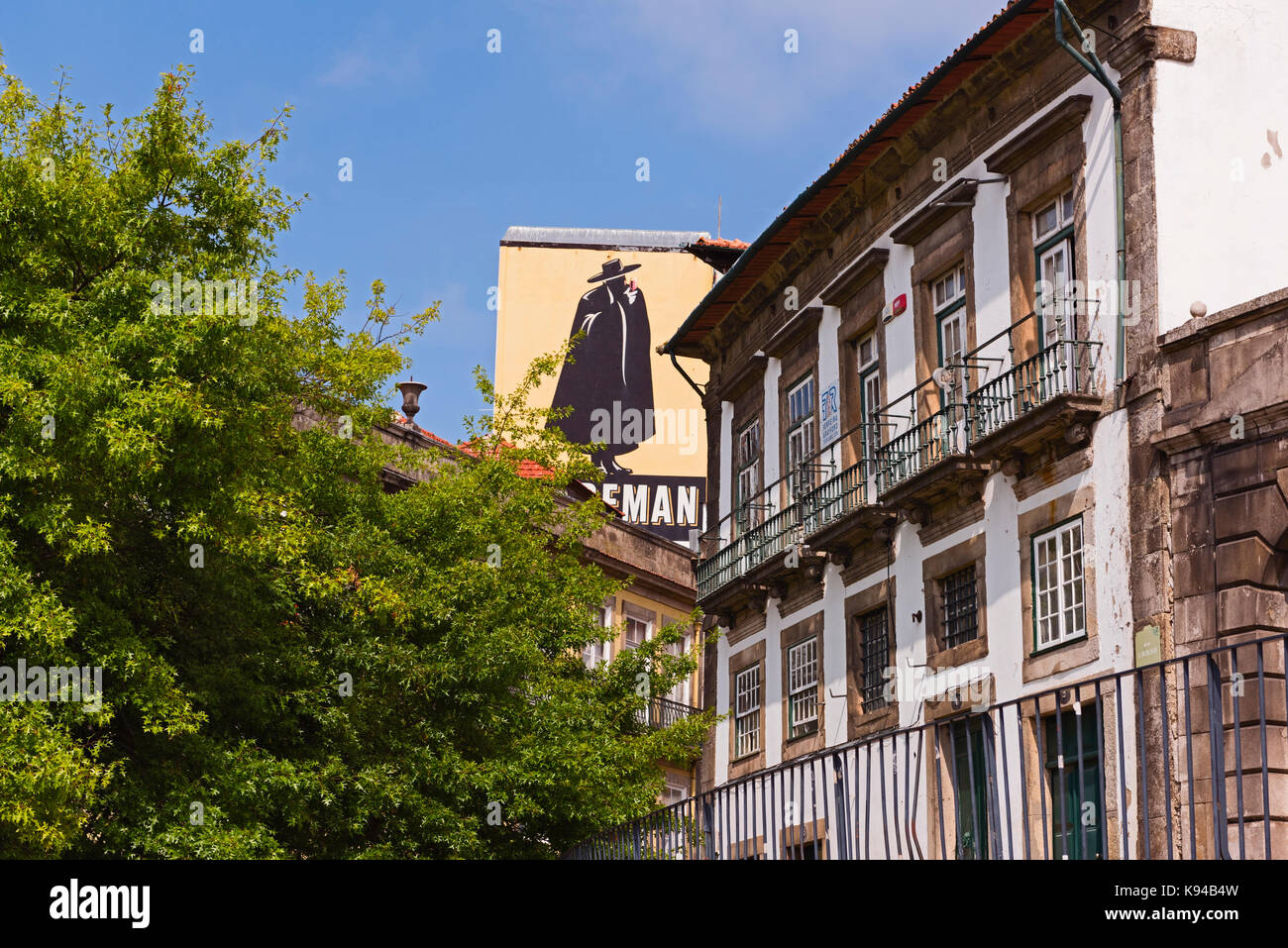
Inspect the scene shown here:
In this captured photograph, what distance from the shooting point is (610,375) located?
53.8 meters

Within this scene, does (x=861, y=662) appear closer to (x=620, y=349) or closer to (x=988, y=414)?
(x=988, y=414)

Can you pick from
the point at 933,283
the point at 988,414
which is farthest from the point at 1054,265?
the point at 933,283

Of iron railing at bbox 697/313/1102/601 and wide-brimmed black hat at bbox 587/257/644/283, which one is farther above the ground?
wide-brimmed black hat at bbox 587/257/644/283

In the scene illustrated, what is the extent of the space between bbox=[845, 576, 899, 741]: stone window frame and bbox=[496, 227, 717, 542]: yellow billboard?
27.8m

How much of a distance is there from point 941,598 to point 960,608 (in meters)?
0.53

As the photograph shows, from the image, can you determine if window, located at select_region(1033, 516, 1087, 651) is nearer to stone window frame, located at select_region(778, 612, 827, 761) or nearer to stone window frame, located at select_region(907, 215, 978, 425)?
stone window frame, located at select_region(907, 215, 978, 425)

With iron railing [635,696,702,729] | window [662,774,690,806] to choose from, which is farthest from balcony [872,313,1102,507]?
window [662,774,690,806]

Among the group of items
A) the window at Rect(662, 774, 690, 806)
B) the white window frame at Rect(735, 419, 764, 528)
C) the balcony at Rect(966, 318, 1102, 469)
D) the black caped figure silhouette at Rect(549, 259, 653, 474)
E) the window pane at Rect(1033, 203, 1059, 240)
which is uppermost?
the black caped figure silhouette at Rect(549, 259, 653, 474)

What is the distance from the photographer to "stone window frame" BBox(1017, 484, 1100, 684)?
59.2ft

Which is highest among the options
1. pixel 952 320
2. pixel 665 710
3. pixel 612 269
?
pixel 612 269

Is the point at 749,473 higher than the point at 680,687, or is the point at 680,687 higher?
the point at 749,473

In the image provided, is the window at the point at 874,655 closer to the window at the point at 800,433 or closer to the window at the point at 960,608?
the window at the point at 960,608

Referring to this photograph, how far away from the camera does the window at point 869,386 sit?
2348cm
